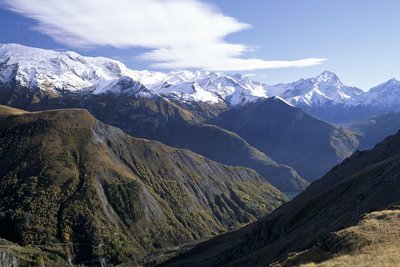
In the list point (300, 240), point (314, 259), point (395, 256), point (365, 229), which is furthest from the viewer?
point (300, 240)

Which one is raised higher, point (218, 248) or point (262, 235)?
point (262, 235)

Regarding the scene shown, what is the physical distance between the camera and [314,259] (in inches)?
2067

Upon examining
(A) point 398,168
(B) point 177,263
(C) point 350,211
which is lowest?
(B) point 177,263

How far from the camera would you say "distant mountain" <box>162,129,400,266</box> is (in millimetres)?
51884

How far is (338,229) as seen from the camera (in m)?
81.1

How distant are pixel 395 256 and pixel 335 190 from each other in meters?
87.8

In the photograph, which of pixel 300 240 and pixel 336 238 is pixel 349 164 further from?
pixel 336 238

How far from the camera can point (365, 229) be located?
2243 inches

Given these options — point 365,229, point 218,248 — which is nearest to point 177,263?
point 218,248

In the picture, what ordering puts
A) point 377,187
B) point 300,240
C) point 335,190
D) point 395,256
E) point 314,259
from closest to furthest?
1. point 395,256
2. point 314,259
3. point 300,240
4. point 377,187
5. point 335,190

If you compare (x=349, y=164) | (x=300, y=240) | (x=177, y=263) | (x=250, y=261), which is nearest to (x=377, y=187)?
(x=300, y=240)

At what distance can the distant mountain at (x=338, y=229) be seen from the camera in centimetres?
5188

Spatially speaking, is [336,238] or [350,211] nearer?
[336,238]

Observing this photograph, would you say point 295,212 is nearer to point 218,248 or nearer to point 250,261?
point 250,261
